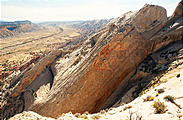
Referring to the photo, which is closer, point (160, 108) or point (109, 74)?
point (160, 108)

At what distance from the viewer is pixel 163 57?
17484mm

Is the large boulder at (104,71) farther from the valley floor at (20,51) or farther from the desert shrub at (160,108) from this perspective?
the valley floor at (20,51)

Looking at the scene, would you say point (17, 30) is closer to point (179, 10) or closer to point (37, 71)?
point (37, 71)

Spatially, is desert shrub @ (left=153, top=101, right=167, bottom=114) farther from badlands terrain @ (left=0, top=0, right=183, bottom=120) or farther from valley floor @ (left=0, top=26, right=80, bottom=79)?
valley floor @ (left=0, top=26, right=80, bottom=79)

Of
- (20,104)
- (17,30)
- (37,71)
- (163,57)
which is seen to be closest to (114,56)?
(163,57)

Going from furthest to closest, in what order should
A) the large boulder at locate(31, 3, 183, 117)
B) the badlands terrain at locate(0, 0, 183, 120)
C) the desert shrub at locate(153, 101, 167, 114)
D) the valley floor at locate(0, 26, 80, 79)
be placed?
the valley floor at locate(0, 26, 80, 79) < the large boulder at locate(31, 3, 183, 117) < the badlands terrain at locate(0, 0, 183, 120) < the desert shrub at locate(153, 101, 167, 114)

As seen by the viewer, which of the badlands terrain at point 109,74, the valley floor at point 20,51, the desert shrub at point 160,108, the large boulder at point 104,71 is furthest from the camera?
the valley floor at point 20,51

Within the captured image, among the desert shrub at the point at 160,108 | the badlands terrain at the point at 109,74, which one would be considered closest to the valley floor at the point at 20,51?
the badlands terrain at the point at 109,74

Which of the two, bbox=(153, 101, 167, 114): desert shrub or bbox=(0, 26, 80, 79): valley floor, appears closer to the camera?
bbox=(153, 101, 167, 114): desert shrub

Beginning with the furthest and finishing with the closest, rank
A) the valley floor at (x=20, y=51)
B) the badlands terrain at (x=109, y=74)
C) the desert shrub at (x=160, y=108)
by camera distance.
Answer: the valley floor at (x=20, y=51) < the badlands terrain at (x=109, y=74) < the desert shrub at (x=160, y=108)

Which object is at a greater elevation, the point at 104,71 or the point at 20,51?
the point at 104,71

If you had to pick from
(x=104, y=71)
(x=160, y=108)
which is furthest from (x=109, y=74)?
(x=160, y=108)

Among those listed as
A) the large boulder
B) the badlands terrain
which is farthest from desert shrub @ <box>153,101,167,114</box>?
the large boulder

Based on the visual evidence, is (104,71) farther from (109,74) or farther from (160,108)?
(160,108)
